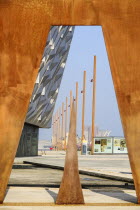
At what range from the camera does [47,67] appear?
3791 centimetres

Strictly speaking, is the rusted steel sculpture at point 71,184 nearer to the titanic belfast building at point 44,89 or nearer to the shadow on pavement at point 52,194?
the shadow on pavement at point 52,194

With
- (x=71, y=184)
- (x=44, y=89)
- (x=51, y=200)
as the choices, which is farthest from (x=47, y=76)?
(x=71, y=184)

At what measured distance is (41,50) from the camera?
25.9ft

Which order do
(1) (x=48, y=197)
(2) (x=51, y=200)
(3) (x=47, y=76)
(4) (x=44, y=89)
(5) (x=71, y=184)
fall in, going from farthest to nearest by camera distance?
(4) (x=44, y=89) < (3) (x=47, y=76) < (1) (x=48, y=197) < (2) (x=51, y=200) < (5) (x=71, y=184)

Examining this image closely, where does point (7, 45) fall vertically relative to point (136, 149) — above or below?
above

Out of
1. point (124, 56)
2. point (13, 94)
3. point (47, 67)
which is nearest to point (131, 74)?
point (124, 56)

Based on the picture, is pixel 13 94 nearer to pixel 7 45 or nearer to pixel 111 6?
pixel 7 45

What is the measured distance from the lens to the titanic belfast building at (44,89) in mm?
35875

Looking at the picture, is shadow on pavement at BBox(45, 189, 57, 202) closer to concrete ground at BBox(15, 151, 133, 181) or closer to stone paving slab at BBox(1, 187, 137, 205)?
stone paving slab at BBox(1, 187, 137, 205)

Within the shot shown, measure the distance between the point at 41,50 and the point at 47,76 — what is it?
31761 millimetres

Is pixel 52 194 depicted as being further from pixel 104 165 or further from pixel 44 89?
pixel 44 89

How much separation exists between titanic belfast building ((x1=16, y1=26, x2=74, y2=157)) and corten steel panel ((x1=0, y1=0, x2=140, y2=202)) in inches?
1019
